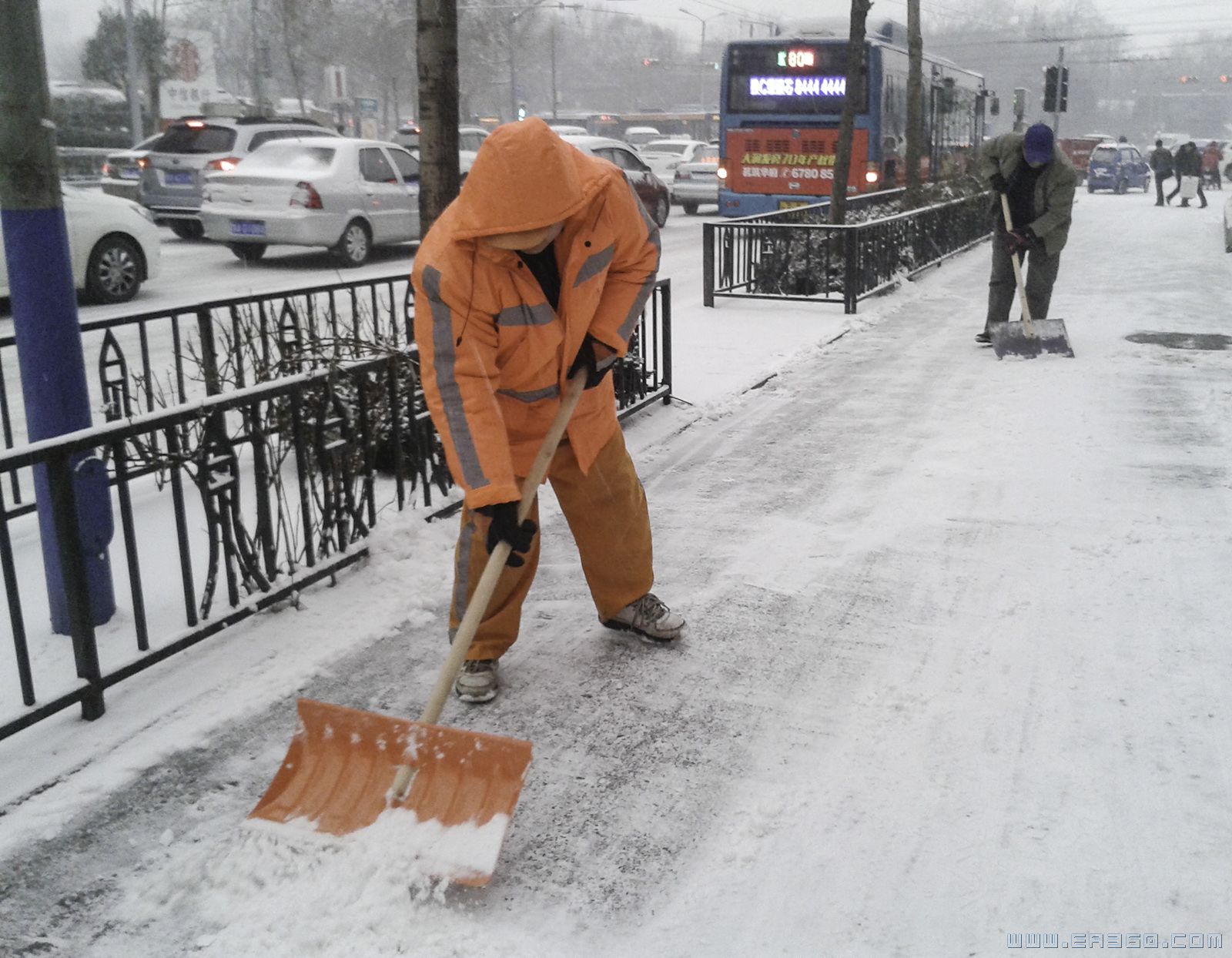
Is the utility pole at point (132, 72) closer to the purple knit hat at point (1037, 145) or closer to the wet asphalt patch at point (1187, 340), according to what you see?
the purple knit hat at point (1037, 145)

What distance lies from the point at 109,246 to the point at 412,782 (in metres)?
10.5

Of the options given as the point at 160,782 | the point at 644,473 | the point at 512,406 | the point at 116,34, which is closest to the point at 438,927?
the point at 160,782

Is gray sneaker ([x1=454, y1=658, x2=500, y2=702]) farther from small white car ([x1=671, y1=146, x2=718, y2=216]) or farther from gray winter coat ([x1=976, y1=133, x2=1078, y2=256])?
small white car ([x1=671, y1=146, x2=718, y2=216])

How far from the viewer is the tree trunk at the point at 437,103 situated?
6.07m

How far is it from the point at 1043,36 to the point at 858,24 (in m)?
73.3

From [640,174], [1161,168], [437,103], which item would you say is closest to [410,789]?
[437,103]

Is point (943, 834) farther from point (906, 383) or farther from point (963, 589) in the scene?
point (906, 383)

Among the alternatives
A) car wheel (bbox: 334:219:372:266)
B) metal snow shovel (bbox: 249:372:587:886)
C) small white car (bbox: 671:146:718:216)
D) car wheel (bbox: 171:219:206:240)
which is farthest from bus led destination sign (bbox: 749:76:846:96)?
metal snow shovel (bbox: 249:372:587:886)

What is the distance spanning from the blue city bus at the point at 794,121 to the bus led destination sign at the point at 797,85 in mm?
11

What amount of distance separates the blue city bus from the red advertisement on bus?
0.04ft

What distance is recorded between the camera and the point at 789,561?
482 centimetres

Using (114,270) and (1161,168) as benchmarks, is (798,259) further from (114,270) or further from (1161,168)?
(1161,168)

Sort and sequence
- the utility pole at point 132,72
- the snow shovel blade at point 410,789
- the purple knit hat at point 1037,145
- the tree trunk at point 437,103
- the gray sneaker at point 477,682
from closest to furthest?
the snow shovel blade at point 410,789 → the gray sneaker at point 477,682 → the tree trunk at point 437,103 → the purple knit hat at point 1037,145 → the utility pole at point 132,72

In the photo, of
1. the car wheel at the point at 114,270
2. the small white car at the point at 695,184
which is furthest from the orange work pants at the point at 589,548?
the small white car at the point at 695,184
